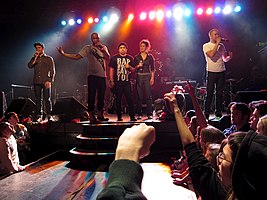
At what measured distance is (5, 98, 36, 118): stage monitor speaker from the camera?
7.62 meters

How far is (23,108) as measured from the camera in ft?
25.1

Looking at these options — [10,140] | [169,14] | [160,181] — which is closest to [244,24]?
[169,14]

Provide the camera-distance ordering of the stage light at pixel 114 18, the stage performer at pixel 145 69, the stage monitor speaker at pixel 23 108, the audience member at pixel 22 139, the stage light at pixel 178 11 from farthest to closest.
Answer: the stage light at pixel 114 18 → the stage light at pixel 178 11 → the stage monitor speaker at pixel 23 108 → the stage performer at pixel 145 69 → the audience member at pixel 22 139

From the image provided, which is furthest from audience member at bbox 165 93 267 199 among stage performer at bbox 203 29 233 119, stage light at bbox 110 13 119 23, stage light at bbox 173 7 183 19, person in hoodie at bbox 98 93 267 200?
stage light at bbox 110 13 119 23

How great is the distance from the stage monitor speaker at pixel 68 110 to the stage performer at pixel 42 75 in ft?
0.88

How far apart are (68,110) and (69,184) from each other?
3145 mm

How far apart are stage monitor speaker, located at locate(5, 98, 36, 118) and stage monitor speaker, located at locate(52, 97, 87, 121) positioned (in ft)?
3.69

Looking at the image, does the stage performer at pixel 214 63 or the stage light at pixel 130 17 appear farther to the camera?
the stage light at pixel 130 17

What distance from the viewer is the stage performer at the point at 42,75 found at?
267 inches

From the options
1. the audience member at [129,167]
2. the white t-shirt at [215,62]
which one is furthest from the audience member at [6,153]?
the audience member at [129,167]

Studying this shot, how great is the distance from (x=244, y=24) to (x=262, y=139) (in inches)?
465

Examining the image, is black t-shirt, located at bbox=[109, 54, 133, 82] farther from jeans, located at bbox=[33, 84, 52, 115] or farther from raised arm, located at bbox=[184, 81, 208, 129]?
raised arm, located at bbox=[184, 81, 208, 129]

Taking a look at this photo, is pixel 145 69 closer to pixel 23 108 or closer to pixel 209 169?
pixel 23 108

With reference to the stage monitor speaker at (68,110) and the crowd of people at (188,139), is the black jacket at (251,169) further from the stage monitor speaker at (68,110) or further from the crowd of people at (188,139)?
the stage monitor speaker at (68,110)
